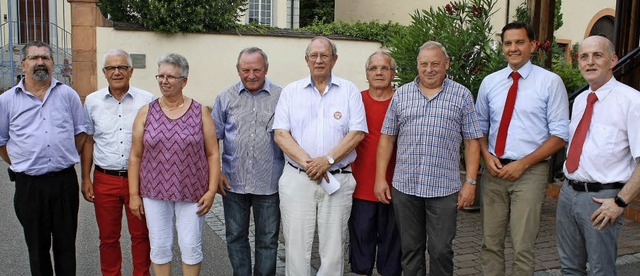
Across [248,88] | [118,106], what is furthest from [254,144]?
[118,106]

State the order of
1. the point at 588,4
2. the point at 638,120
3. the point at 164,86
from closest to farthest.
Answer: the point at 638,120 → the point at 164,86 → the point at 588,4

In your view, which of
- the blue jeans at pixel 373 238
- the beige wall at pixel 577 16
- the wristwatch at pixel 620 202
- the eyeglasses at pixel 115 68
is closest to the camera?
the wristwatch at pixel 620 202

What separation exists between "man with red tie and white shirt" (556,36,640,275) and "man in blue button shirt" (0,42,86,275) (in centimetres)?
331

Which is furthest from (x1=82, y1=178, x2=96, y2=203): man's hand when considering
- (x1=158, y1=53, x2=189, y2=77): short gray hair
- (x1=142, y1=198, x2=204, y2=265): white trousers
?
(x1=158, y1=53, x2=189, y2=77): short gray hair

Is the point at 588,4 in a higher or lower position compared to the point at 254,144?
higher

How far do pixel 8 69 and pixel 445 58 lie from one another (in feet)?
34.4

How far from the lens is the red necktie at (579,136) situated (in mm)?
3639

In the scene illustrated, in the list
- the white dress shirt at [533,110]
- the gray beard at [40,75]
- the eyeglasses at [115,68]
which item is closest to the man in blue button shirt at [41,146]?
the gray beard at [40,75]

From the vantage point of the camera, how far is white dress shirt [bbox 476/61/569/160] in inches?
156

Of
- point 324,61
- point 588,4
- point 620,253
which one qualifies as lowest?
point 620,253

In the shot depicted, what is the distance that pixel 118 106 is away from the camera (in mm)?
4359

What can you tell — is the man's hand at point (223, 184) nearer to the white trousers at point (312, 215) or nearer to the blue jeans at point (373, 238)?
the white trousers at point (312, 215)

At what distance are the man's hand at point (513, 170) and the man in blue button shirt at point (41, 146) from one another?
2.92 meters

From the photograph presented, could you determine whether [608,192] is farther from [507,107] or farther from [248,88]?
[248,88]
